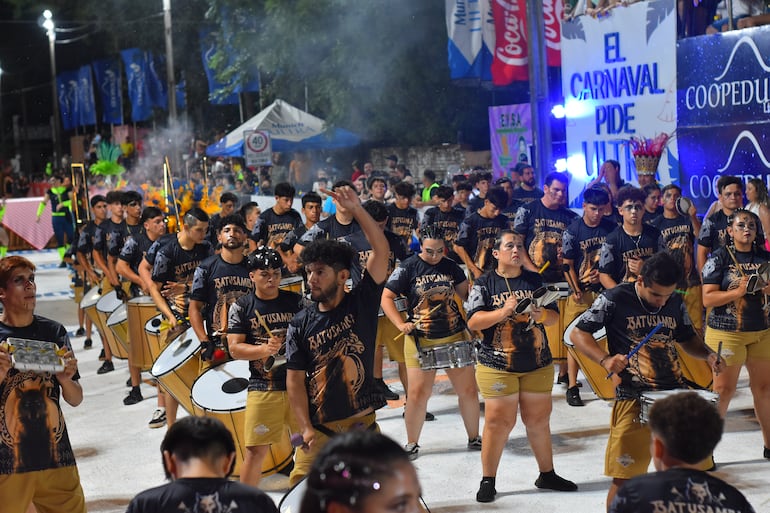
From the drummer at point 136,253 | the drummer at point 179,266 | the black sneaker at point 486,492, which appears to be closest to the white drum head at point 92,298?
the drummer at point 136,253

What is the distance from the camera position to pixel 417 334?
955cm

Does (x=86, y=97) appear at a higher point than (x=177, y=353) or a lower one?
higher

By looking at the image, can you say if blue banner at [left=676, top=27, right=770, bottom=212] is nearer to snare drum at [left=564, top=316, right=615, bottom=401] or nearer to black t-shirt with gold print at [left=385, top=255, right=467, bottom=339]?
snare drum at [left=564, top=316, right=615, bottom=401]

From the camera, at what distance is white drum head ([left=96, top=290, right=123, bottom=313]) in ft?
42.5

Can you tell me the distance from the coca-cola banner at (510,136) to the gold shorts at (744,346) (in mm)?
13368

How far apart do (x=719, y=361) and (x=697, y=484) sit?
9.48 ft

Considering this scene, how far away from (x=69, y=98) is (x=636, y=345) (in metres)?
51.8

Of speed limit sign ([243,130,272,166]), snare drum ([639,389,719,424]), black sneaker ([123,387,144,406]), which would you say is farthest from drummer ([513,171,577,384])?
speed limit sign ([243,130,272,166])

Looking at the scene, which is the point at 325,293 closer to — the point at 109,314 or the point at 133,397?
the point at 133,397

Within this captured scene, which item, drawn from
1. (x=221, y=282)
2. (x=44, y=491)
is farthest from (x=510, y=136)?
(x=44, y=491)

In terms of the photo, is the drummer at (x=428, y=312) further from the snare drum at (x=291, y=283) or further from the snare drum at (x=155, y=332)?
the snare drum at (x=291, y=283)

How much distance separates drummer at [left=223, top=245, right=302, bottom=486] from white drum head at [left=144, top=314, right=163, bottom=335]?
121 inches

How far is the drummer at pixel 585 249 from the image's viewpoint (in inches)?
432

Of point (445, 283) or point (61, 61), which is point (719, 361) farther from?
point (61, 61)
